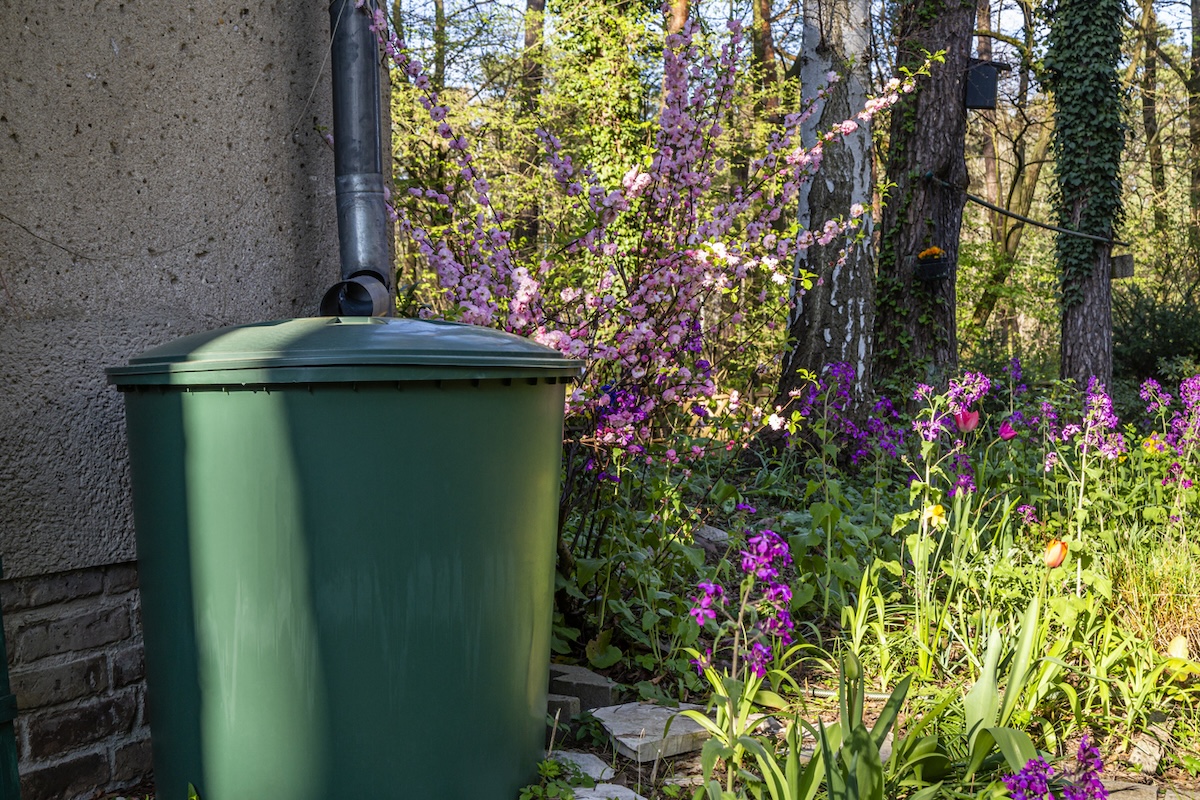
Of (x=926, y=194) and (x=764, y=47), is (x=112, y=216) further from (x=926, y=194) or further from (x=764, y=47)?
(x=764, y=47)

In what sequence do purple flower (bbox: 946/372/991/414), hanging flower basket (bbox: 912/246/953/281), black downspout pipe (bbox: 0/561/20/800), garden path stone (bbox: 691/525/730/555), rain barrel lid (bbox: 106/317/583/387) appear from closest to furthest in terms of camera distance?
rain barrel lid (bbox: 106/317/583/387)
black downspout pipe (bbox: 0/561/20/800)
purple flower (bbox: 946/372/991/414)
garden path stone (bbox: 691/525/730/555)
hanging flower basket (bbox: 912/246/953/281)

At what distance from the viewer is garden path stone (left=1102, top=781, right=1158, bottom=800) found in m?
2.23

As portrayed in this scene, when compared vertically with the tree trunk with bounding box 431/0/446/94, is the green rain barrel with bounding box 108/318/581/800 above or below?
below

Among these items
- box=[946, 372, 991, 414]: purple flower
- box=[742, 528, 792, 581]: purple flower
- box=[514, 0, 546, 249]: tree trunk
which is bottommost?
box=[742, 528, 792, 581]: purple flower

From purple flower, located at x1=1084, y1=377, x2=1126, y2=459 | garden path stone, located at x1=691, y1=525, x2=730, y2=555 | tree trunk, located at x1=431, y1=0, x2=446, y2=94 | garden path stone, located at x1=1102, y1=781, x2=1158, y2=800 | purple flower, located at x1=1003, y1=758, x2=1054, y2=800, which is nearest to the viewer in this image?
purple flower, located at x1=1003, y1=758, x2=1054, y2=800

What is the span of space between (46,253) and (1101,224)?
9.36m

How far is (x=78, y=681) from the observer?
7.50ft

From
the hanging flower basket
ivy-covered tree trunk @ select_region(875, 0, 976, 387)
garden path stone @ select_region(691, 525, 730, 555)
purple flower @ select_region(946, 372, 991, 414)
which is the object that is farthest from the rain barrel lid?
the hanging flower basket

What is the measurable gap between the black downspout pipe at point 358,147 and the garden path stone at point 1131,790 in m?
2.22

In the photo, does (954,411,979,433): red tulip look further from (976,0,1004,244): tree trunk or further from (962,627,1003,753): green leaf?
(976,0,1004,244): tree trunk

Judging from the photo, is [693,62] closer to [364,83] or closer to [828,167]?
[364,83]

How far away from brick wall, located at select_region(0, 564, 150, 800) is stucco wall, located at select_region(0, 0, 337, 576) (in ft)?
0.27

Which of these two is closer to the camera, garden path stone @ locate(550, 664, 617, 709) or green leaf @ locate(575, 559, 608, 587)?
garden path stone @ locate(550, 664, 617, 709)

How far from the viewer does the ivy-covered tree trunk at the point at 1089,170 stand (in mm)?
9070
